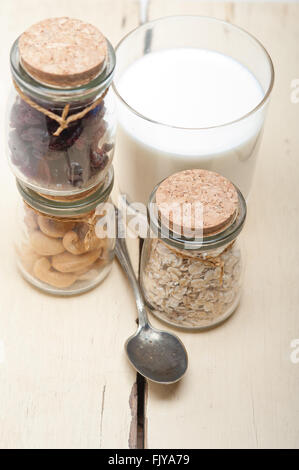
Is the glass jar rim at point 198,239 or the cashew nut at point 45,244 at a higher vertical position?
the glass jar rim at point 198,239

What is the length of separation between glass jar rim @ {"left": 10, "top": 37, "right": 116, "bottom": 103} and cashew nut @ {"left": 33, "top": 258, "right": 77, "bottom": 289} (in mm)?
276

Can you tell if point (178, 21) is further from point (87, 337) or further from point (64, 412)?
point (64, 412)

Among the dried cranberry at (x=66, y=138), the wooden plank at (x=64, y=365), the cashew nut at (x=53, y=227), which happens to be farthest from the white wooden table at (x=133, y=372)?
the dried cranberry at (x=66, y=138)

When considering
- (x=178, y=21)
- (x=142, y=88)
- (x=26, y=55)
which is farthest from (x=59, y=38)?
(x=178, y=21)

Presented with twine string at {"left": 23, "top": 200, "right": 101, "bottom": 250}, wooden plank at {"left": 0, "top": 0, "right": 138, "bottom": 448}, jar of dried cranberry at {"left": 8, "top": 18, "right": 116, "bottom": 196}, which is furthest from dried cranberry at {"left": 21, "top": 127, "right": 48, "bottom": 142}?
wooden plank at {"left": 0, "top": 0, "right": 138, "bottom": 448}

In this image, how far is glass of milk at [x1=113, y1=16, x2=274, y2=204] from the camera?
902mm

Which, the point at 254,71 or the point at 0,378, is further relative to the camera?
the point at 254,71

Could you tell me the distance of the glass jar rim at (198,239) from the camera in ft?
2.66

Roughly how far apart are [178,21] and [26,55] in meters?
0.37

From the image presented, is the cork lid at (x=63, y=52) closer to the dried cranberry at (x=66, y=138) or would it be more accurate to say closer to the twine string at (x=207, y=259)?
the dried cranberry at (x=66, y=138)

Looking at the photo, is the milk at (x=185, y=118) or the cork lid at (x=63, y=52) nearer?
the cork lid at (x=63, y=52)

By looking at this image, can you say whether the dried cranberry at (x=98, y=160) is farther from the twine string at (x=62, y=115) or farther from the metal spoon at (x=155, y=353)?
the metal spoon at (x=155, y=353)

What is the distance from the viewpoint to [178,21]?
1.04 meters

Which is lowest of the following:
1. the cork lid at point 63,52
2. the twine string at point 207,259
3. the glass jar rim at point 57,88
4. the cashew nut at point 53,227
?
the cashew nut at point 53,227
